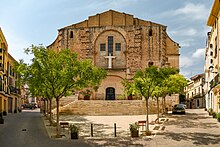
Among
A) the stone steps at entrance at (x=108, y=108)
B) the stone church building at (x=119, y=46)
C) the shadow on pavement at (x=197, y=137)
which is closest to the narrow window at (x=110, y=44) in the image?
the stone church building at (x=119, y=46)

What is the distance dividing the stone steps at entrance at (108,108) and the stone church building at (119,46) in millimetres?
6304

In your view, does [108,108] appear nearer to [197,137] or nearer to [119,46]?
[119,46]

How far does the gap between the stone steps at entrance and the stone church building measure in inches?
248

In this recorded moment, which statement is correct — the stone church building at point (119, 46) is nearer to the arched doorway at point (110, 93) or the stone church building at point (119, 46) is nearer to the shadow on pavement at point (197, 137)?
the arched doorway at point (110, 93)

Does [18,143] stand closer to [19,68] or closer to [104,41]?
[19,68]

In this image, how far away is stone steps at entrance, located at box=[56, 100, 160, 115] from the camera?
36.1 metres

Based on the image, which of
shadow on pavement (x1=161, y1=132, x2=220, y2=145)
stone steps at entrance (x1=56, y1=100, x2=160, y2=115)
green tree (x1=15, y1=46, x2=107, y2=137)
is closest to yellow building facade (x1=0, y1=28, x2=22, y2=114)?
stone steps at entrance (x1=56, y1=100, x2=160, y2=115)

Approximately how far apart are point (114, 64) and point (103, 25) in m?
6.30

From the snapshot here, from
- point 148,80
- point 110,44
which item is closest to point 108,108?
point 110,44

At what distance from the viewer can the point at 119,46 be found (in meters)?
45.5

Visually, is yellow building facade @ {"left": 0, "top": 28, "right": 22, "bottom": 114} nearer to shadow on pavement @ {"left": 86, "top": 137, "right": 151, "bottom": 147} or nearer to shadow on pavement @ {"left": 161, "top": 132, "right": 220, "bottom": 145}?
shadow on pavement @ {"left": 86, "top": 137, "right": 151, "bottom": 147}

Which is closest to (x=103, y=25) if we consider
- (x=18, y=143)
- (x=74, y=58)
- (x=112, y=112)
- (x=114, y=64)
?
(x=114, y=64)

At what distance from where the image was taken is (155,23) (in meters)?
45.9

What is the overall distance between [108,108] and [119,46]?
11888 millimetres
